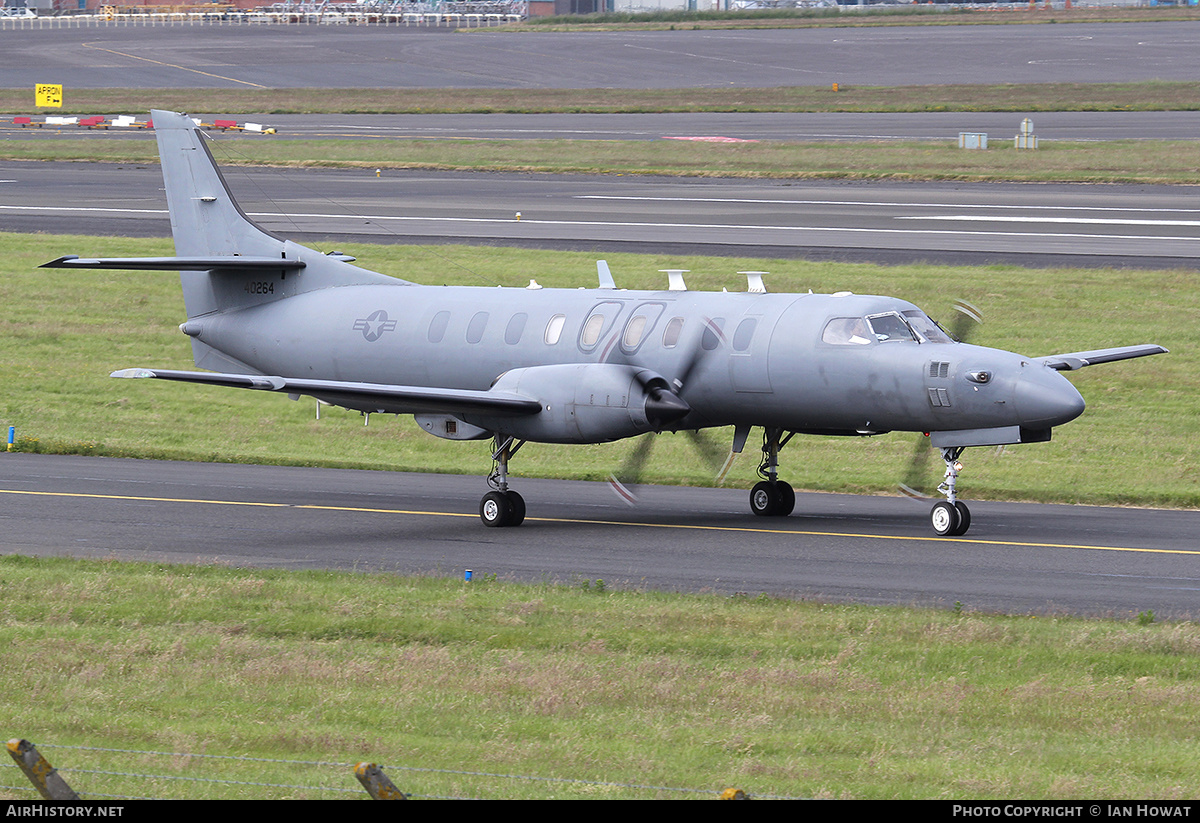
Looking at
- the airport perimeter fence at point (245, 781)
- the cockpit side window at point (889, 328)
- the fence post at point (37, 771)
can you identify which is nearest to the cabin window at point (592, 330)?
the cockpit side window at point (889, 328)

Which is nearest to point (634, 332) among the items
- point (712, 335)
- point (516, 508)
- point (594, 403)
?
point (712, 335)

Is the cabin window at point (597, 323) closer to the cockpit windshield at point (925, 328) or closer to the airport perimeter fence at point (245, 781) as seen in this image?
the cockpit windshield at point (925, 328)

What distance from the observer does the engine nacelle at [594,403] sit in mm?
21125

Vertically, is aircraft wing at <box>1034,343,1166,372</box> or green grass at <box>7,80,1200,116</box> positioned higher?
green grass at <box>7,80,1200,116</box>

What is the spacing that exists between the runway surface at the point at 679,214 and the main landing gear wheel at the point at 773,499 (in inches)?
765

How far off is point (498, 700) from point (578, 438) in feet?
29.9

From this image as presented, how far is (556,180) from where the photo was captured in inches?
2350

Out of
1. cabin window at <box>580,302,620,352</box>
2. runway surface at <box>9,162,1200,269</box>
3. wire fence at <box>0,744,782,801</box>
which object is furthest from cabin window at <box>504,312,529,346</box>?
runway surface at <box>9,162,1200,269</box>

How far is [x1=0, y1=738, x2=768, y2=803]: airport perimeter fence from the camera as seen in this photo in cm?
966

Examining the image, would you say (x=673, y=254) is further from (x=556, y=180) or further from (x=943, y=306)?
(x=556, y=180)

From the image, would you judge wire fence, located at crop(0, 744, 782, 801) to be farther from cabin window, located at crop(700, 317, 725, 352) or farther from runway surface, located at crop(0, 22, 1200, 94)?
runway surface, located at crop(0, 22, 1200, 94)

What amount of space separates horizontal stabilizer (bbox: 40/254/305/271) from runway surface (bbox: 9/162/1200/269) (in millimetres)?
18294

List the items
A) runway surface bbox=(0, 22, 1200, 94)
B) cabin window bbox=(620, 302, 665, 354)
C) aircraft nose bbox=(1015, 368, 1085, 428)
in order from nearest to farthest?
aircraft nose bbox=(1015, 368, 1085, 428)
cabin window bbox=(620, 302, 665, 354)
runway surface bbox=(0, 22, 1200, 94)

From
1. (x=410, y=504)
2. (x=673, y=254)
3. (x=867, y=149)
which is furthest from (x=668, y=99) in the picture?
(x=410, y=504)
